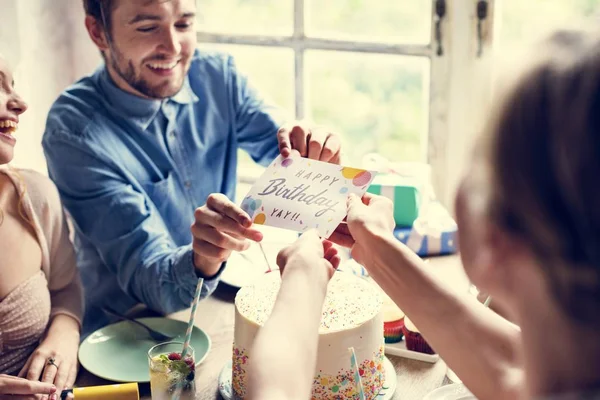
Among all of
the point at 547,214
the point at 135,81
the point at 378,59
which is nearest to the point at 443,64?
the point at 378,59

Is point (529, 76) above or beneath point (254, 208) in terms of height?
above

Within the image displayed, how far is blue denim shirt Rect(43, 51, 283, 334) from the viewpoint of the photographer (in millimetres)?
1666

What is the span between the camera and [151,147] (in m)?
1.90

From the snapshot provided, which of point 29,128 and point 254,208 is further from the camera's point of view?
point 29,128

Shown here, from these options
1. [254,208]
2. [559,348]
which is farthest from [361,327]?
[559,348]

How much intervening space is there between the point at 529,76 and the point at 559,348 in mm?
232

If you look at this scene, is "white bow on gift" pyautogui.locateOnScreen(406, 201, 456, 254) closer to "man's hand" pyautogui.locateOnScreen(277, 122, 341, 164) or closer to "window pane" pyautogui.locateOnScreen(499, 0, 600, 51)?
"man's hand" pyautogui.locateOnScreen(277, 122, 341, 164)

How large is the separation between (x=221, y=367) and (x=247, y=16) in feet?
5.42

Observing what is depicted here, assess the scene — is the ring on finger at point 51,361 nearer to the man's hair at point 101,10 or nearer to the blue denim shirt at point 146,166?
the blue denim shirt at point 146,166

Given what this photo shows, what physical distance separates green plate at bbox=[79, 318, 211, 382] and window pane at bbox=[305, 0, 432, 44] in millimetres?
1401

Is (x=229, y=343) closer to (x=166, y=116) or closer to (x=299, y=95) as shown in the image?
(x=166, y=116)

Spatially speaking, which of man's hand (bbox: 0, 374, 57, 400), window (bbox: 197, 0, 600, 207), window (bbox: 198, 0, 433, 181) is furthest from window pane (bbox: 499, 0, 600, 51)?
man's hand (bbox: 0, 374, 57, 400)

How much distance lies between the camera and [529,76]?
62 centimetres

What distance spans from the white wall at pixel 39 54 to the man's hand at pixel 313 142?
1.12m
